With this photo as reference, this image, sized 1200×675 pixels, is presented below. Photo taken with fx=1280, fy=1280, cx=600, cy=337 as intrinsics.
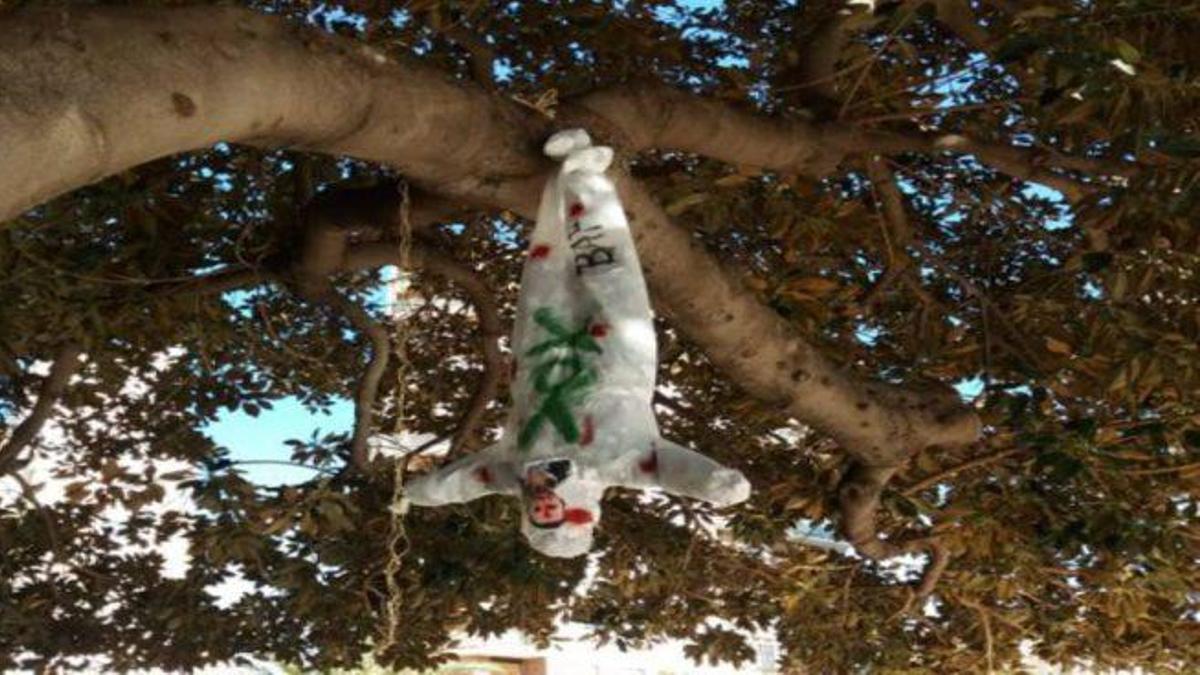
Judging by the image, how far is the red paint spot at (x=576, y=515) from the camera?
225 centimetres

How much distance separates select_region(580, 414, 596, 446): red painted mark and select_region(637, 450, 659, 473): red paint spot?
0.10 m

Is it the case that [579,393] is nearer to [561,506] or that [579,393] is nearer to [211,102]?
[561,506]

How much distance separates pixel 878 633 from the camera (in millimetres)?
7016

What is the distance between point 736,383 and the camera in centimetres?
407

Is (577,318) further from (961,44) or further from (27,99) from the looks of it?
(961,44)

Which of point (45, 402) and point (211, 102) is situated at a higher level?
point (45, 402)

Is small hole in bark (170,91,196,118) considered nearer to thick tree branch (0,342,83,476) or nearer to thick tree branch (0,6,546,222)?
thick tree branch (0,6,546,222)

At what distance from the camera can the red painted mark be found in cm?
229

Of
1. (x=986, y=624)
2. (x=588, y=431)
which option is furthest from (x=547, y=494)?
(x=986, y=624)

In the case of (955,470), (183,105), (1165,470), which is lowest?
(183,105)

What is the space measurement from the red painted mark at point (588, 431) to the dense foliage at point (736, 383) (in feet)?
3.86

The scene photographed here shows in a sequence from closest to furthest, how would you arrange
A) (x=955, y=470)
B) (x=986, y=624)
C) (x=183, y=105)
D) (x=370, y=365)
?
(x=183, y=105) < (x=370, y=365) < (x=955, y=470) < (x=986, y=624)

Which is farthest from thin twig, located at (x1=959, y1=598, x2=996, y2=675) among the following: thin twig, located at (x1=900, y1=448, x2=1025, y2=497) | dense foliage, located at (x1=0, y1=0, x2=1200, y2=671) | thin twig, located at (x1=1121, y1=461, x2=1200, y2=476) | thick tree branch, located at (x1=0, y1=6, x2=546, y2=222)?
thick tree branch, located at (x1=0, y1=6, x2=546, y2=222)

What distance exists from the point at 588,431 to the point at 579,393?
0.07m
